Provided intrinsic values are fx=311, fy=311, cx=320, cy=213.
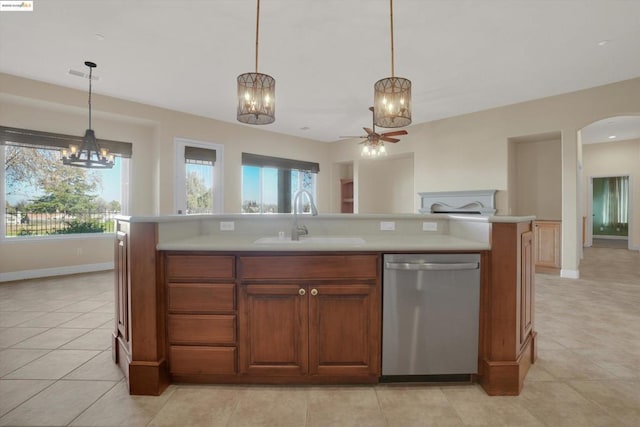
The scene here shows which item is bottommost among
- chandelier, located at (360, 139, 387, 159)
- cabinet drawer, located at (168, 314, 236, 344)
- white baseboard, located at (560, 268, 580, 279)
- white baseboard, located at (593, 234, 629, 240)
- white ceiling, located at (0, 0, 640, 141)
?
white baseboard, located at (560, 268, 580, 279)

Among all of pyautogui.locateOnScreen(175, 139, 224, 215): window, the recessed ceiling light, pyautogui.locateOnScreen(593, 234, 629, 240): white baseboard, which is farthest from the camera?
pyautogui.locateOnScreen(593, 234, 629, 240): white baseboard

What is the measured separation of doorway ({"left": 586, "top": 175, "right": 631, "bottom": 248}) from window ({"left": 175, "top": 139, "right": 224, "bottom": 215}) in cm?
1167

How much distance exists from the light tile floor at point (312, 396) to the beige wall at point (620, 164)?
25.6 ft

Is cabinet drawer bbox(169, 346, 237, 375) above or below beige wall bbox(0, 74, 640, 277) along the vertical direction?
below

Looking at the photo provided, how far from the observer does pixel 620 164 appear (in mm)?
8492

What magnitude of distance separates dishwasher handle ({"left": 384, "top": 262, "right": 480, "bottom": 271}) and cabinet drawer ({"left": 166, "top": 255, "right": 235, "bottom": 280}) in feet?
3.26

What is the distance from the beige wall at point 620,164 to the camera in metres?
8.30

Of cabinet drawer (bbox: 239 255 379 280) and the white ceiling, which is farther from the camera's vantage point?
the white ceiling

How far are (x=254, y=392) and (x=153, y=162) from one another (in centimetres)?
532

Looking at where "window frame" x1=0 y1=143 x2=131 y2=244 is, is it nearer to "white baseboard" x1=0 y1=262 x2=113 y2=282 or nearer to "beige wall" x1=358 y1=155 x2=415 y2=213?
"white baseboard" x1=0 y1=262 x2=113 y2=282

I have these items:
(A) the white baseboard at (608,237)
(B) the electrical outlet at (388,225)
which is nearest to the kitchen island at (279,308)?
(B) the electrical outlet at (388,225)

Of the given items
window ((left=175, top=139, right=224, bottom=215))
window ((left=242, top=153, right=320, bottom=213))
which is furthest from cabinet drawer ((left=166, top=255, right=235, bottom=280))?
window ((left=242, top=153, right=320, bottom=213))

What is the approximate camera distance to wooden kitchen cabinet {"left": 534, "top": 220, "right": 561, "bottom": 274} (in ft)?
17.4

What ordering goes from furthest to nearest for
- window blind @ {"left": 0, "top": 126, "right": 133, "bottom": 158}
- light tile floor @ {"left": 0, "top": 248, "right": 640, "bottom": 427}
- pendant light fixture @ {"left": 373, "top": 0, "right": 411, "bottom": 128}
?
window blind @ {"left": 0, "top": 126, "right": 133, "bottom": 158}
pendant light fixture @ {"left": 373, "top": 0, "right": 411, "bottom": 128}
light tile floor @ {"left": 0, "top": 248, "right": 640, "bottom": 427}
